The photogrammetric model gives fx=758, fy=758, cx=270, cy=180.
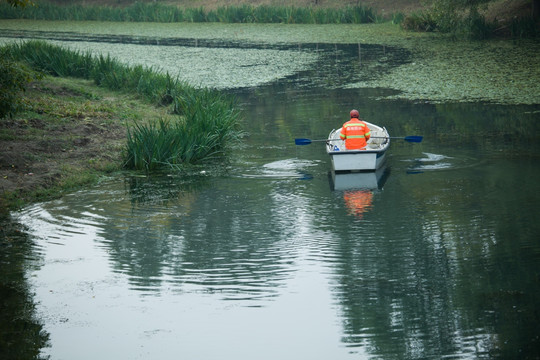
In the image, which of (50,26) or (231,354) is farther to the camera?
(50,26)

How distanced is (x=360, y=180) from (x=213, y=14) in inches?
1450

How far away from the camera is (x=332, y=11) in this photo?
148ft

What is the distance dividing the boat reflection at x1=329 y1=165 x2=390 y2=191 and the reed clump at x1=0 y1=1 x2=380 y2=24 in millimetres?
30459

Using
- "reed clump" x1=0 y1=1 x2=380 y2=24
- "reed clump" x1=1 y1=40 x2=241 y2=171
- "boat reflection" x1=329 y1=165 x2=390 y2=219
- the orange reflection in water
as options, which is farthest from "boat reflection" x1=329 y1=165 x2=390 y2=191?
"reed clump" x1=0 y1=1 x2=380 y2=24

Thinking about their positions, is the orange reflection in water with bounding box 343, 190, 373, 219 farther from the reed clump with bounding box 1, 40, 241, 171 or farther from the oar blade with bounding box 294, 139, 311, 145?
the reed clump with bounding box 1, 40, 241, 171

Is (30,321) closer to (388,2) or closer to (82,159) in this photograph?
(82,159)

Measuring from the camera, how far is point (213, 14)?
4891 cm

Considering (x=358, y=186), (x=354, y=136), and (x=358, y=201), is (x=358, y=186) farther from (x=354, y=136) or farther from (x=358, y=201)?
(x=354, y=136)

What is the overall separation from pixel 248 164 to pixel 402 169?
123 inches

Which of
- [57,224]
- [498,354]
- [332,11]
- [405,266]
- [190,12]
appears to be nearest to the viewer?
[498,354]

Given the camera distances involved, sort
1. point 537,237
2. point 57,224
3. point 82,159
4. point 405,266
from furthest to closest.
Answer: point 82,159
point 57,224
point 537,237
point 405,266

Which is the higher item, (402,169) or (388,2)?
(388,2)

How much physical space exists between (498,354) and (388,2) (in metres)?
42.0

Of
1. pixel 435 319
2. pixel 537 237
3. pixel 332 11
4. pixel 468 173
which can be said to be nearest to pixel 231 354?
pixel 435 319
